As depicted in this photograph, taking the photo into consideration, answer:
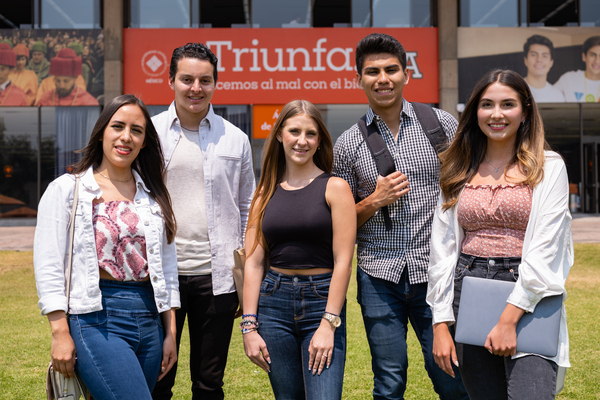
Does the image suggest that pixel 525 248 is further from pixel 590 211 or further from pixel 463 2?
pixel 590 211

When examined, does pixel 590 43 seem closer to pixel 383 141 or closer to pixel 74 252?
pixel 383 141

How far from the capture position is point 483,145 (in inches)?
105

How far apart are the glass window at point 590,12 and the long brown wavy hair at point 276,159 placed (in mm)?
16487

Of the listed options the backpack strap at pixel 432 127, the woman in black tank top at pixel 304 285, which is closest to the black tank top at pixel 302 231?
the woman in black tank top at pixel 304 285

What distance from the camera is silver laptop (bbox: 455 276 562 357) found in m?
2.22

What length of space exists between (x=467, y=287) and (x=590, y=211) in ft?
57.2

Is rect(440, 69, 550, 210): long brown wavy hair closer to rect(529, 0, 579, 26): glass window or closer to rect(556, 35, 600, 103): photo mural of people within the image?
rect(556, 35, 600, 103): photo mural of people


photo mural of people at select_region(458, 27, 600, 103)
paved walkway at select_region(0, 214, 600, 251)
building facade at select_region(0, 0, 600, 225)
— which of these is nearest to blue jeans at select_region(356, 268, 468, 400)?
paved walkway at select_region(0, 214, 600, 251)

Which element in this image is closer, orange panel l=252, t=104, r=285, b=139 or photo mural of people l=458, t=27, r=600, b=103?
orange panel l=252, t=104, r=285, b=139

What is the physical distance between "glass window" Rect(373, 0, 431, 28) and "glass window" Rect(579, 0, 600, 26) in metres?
4.79

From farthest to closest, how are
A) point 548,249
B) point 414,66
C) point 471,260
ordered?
point 414,66
point 471,260
point 548,249

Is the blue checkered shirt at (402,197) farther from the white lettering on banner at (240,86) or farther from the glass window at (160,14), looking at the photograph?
the glass window at (160,14)

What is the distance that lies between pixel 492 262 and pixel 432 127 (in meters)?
1.04

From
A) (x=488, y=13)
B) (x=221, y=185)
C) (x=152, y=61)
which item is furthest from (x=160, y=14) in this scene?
(x=221, y=185)
